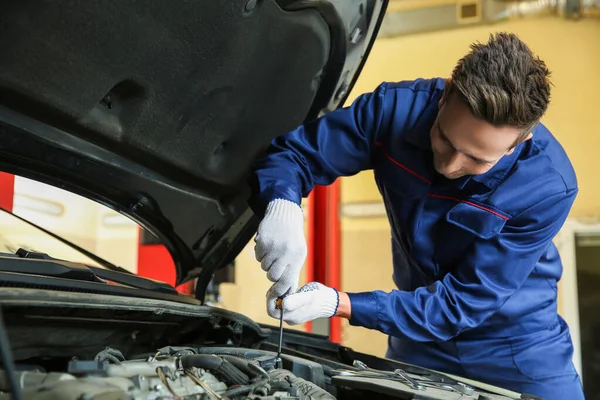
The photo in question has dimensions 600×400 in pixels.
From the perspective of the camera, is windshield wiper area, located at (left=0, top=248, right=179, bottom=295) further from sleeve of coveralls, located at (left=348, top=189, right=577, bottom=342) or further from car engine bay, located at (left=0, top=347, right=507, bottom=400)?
sleeve of coveralls, located at (left=348, top=189, right=577, bottom=342)

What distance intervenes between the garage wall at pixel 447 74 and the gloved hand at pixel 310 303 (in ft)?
6.62

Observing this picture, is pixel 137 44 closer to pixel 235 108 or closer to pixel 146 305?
pixel 235 108

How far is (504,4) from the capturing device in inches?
121

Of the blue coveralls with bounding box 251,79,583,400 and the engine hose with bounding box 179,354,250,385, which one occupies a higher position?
the blue coveralls with bounding box 251,79,583,400

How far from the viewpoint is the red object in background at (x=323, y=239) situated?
3.10 metres

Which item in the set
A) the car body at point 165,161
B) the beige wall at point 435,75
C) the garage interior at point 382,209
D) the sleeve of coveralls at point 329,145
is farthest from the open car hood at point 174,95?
the beige wall at point 435,75

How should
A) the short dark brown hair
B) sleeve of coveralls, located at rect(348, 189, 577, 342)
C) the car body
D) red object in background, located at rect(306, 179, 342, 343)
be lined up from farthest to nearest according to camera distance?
red object in background, located at rect(306, 179, 342, 343), sleeve of coveralls, located at rect(348, 189, 577, 342), the short dark brown hair, the car body

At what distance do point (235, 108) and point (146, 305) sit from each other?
0.57m

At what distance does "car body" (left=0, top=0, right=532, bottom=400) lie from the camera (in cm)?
81

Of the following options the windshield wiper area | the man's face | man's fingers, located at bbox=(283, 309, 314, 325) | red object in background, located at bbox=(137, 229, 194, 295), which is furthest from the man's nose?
red object in background, located at bbox=(137, 229, 194, 295)

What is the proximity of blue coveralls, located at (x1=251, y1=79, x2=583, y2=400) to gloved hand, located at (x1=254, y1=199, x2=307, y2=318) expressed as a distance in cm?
5

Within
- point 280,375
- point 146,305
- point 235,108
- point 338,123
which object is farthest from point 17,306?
point 338,123

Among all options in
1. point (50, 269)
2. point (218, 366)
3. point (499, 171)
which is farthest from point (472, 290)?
point (50, 269)

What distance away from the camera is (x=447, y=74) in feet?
10.5
